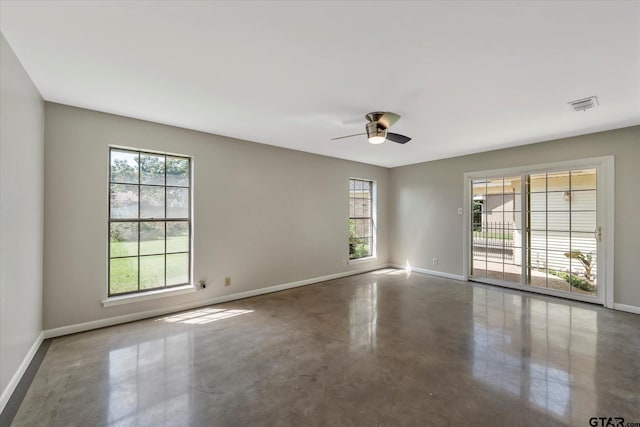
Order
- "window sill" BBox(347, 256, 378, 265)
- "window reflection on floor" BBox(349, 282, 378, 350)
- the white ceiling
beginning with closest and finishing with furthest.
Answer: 1. the white ceiling
2. "window reflection on floor" BBox(349, 282, 378, 350)
3. "window sill" BBox(347, 256, 378, 265)

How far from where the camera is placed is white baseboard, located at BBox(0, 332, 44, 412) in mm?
1939

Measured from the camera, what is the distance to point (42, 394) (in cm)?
208

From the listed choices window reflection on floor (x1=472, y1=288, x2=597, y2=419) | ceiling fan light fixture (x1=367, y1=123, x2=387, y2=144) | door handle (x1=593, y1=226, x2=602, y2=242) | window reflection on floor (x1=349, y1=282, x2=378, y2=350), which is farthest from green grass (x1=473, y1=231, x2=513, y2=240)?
ceiling fan light fixture (x1=367, y1=123, x2=387, y2=144)

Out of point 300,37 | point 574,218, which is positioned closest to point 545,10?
point 300,37

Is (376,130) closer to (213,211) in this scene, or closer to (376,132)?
(376,132)

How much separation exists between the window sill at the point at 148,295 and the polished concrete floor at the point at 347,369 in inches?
11.0

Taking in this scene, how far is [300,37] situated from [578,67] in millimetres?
2254

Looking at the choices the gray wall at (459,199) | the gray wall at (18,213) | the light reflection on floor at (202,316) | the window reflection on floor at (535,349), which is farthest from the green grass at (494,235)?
the gray wall at (18,213)

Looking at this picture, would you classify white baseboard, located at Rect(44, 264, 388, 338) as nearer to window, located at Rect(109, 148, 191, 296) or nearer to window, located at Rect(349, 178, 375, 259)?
window, located at Rect(109, 148, 191, 296)

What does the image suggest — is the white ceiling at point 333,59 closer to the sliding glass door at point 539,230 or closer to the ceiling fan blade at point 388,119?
the ceiling fan blade at point 388,119

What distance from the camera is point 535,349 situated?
278 cm

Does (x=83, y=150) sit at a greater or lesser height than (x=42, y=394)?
greater

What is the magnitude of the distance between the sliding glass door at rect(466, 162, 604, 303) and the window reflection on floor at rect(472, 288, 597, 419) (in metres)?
0.72

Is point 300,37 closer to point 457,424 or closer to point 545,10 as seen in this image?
point 545,10
